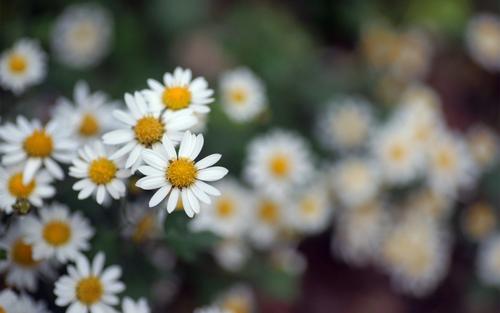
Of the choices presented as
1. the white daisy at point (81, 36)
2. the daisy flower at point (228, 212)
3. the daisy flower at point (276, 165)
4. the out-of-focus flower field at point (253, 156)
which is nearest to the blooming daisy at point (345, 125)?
the out-of-focus flower field at point (253, 156)

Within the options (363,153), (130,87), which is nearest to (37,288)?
(130,87)

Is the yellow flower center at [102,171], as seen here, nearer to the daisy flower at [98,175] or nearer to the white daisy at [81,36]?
the daisy flower at [98,175]

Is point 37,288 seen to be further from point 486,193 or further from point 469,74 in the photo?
point 469,74

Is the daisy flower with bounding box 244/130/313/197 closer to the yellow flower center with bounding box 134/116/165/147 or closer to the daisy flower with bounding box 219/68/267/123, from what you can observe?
the daisy flower with bounding box 219/68/267/123

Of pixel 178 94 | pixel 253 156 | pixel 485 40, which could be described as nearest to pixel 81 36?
pixel 253 156

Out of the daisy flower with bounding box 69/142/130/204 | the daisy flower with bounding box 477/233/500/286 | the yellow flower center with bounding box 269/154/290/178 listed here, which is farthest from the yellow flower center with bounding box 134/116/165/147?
the daisy flower with bounding box 477/233/500/286

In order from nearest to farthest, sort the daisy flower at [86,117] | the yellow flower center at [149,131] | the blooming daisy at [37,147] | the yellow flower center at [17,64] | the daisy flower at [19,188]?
the yellow flower center at [149,131] → the daisy flower at [19,188] → the blooming daisy at [37,147] → the daisy flower at [86,117] → the yellow flower center at [17,64]

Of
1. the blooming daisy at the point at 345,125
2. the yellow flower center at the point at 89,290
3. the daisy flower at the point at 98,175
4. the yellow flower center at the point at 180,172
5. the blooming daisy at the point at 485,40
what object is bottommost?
the yellow flower center at the point at 89,290
